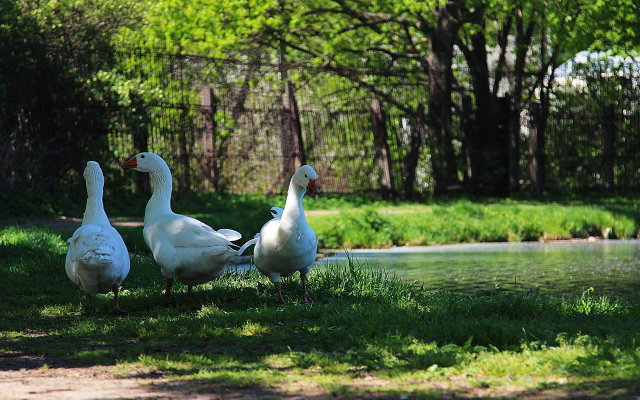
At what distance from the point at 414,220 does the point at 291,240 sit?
8378 millimetres

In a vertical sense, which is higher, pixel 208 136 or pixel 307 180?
pixel 208 136

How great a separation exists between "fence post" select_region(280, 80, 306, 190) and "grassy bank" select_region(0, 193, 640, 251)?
8.12 feet

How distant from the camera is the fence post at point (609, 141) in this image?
74.5ft

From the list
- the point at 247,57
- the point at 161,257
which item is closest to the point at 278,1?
the point at 247,57

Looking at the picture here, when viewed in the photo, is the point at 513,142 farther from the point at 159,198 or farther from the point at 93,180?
the point at 93,180

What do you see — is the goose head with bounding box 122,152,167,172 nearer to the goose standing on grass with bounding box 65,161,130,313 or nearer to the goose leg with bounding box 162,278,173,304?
the goose standing on grass with bounding box 65,161,130,313

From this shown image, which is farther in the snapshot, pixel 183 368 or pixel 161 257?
pixel 161 257

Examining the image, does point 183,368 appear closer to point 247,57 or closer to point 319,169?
point 319,169

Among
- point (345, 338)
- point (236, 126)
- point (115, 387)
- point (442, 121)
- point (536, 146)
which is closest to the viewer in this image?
point (115, 387)

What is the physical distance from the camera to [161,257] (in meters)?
7.43

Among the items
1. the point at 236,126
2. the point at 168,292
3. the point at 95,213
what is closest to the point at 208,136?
the point at 236,126

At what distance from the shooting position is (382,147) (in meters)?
20.3

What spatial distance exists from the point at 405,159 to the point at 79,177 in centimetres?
859

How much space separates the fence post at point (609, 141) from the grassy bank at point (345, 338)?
15.4 m
